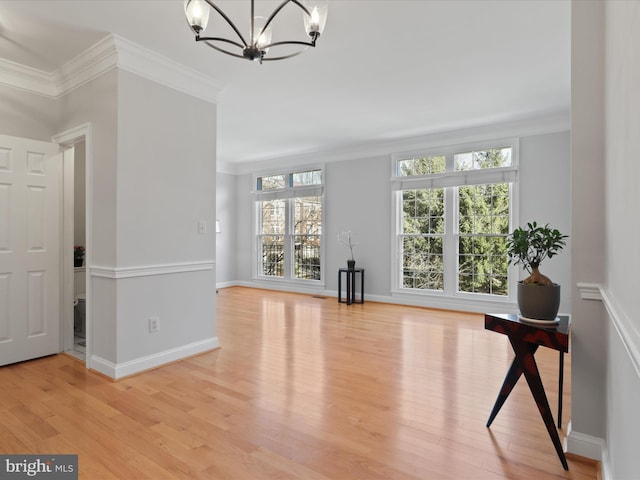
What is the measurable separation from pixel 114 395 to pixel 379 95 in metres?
3.87

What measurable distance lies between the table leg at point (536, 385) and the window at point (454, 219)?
364cm

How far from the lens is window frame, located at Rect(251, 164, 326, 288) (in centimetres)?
728

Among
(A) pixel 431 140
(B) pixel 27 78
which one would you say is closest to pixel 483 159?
(A) pixel 431 140

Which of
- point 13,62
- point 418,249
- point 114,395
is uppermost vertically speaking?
point 13,62

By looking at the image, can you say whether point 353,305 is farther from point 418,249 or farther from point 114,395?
point 114,395

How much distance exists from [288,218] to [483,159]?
3.91 meters

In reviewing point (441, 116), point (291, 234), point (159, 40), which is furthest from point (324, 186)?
point (159, 40)

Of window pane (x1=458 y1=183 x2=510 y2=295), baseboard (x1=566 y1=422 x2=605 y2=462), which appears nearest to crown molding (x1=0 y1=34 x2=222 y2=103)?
baseboard (x1=566 y1=422 x2=605 y2=462)

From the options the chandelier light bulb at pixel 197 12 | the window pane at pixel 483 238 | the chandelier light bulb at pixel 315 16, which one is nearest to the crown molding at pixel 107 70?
the chandelier light bulb at pixel 197 12

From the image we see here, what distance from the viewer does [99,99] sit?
3240 mm

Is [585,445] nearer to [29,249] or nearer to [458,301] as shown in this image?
[458,301]

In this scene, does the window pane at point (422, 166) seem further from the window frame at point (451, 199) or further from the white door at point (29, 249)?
the white door at point (29, 249)

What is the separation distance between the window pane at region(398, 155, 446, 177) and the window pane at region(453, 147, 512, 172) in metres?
0.25

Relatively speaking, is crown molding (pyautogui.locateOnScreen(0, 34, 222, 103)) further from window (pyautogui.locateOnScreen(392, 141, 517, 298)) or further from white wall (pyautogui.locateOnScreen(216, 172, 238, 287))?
white wall (pyautogui.locateOnScreen(216, 172, 238, 287))
